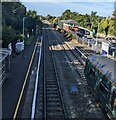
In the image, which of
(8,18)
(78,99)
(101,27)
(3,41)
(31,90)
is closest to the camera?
(78,99)

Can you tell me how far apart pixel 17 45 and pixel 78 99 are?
2181 cm

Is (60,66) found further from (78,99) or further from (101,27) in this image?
(101,27)

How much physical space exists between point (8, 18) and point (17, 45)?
1280 cm

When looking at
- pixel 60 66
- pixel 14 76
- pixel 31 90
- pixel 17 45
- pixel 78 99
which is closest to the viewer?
pixel 78 99

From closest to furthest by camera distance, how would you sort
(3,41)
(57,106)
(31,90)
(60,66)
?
(57,106) → (31,90) → (60,66) → (3,41)

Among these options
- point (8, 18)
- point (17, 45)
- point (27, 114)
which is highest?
point (8, 18)

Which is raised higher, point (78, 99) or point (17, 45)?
point (17, 45)

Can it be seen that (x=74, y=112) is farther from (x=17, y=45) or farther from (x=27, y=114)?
(x=17, y=45)

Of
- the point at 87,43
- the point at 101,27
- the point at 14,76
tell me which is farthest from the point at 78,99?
the point at 101,27

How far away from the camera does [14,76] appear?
80.7ft

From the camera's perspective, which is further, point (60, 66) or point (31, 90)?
point (60, 66)

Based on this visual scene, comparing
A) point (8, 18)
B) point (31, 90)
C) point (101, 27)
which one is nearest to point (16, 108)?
point (31, 90)

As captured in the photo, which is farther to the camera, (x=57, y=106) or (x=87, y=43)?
(x=87, y=43)

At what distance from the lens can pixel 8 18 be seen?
49.9 metres
